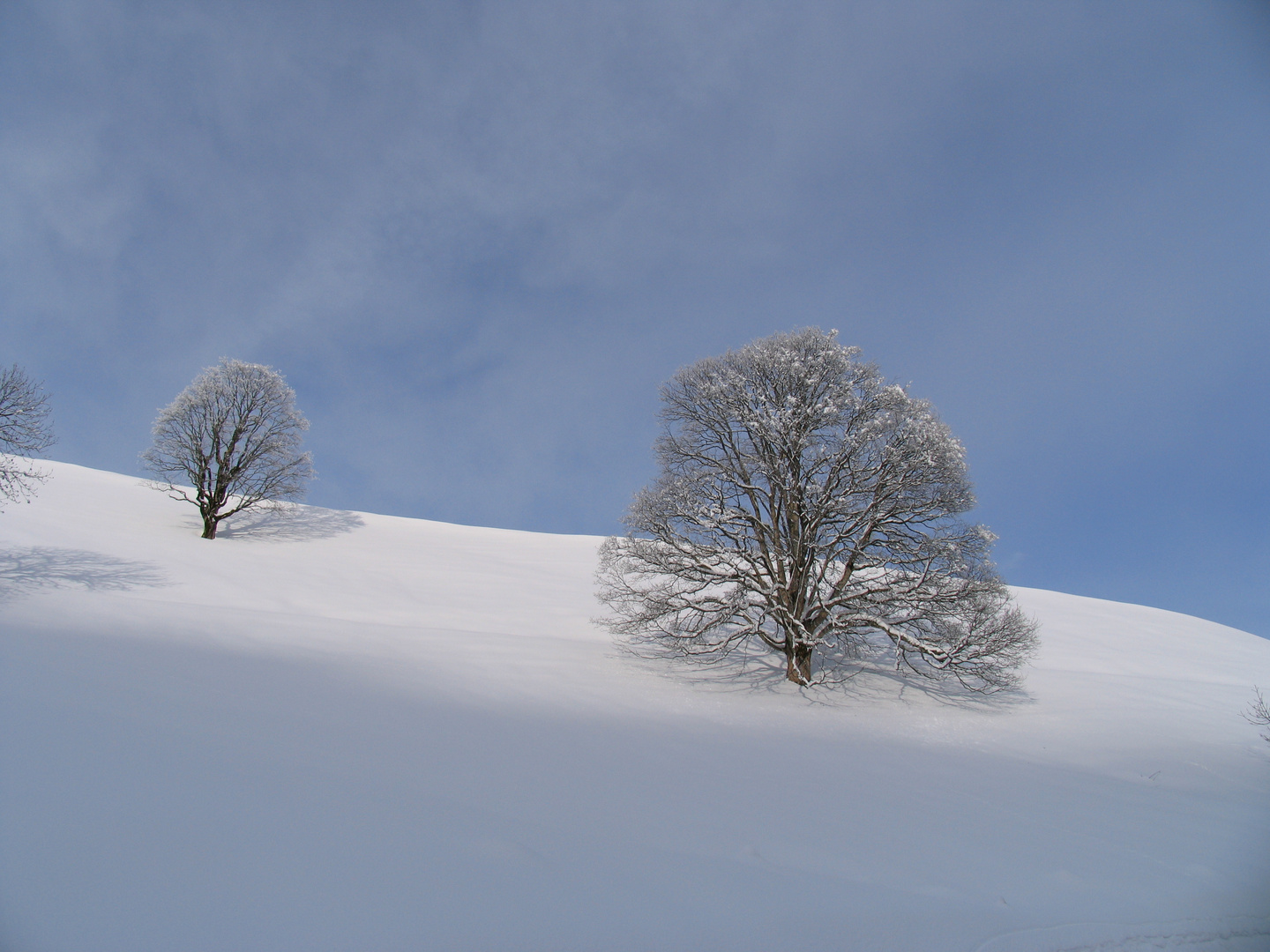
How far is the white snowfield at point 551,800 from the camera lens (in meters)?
2.92

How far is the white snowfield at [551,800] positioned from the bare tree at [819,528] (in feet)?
4.13

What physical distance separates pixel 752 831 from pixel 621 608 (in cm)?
823

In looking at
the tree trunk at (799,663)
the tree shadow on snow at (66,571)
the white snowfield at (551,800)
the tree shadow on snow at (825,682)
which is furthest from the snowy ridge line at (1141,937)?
the tree shadow on snow at (66,571)

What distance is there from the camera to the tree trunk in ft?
37.0

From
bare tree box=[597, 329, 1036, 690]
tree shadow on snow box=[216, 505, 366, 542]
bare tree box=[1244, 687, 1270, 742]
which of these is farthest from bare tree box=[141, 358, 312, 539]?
bare tree box=[1244, 687, 1270, 742]

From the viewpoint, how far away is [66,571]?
1243 cm

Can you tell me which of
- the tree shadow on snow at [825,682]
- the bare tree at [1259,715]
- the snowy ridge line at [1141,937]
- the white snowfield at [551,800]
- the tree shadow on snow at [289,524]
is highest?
the tree shadow on snow at [289,524]

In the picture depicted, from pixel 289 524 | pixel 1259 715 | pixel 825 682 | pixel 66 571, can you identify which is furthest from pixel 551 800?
pixel 289 524

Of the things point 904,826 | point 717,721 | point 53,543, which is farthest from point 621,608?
point 53,543

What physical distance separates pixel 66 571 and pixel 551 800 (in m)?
14.8

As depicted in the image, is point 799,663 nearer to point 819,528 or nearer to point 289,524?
point 819,528

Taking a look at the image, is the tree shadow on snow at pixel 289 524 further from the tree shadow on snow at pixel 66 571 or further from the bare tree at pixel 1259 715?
the bare tree at pixel 1259 715

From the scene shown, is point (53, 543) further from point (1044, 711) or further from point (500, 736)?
point (1044, 711)

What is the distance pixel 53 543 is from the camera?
15.1 meters
